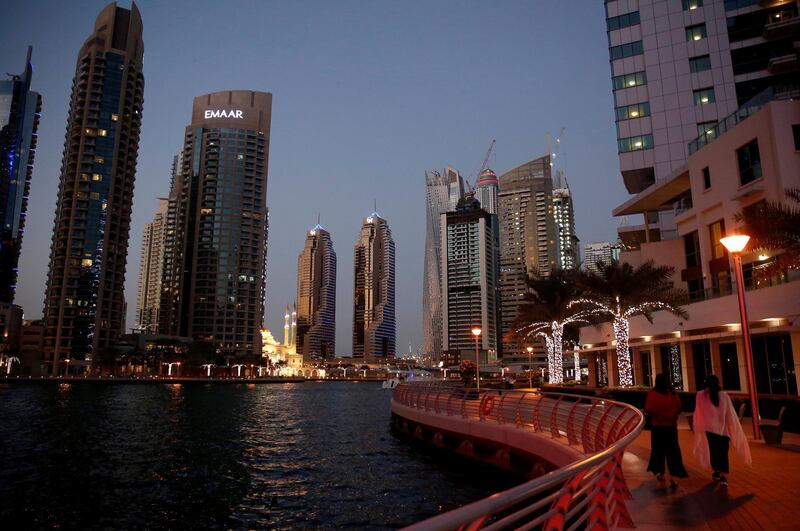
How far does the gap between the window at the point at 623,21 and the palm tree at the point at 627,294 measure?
34000 millimetres

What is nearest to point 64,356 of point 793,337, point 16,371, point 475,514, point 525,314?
point 16,371

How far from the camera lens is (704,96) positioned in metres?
55.1

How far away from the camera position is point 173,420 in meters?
44.3

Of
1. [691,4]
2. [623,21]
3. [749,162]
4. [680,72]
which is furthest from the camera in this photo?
[623,21]

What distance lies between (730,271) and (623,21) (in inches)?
1499

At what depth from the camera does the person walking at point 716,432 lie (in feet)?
33.0

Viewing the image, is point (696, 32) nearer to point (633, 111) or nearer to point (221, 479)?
point (633, 111)

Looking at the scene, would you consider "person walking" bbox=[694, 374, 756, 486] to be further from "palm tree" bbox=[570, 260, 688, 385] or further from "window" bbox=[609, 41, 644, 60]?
"window" bbox=[609, 41, 644, 60]

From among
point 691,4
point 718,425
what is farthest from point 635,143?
point 718,425

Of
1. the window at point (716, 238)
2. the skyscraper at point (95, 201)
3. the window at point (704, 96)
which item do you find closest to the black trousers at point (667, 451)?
the window at point (716, 238)

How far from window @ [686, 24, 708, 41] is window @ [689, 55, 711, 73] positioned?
194 centimetres

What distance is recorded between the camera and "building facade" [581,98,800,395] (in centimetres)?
2686

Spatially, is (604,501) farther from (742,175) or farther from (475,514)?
(742,175)

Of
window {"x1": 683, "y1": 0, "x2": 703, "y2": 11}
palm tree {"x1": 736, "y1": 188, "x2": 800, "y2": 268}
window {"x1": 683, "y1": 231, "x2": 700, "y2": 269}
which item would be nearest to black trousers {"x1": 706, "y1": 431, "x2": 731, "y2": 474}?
palm tree {"x1": 736, "y1": 188, "x2": 800, "y2": 268}
